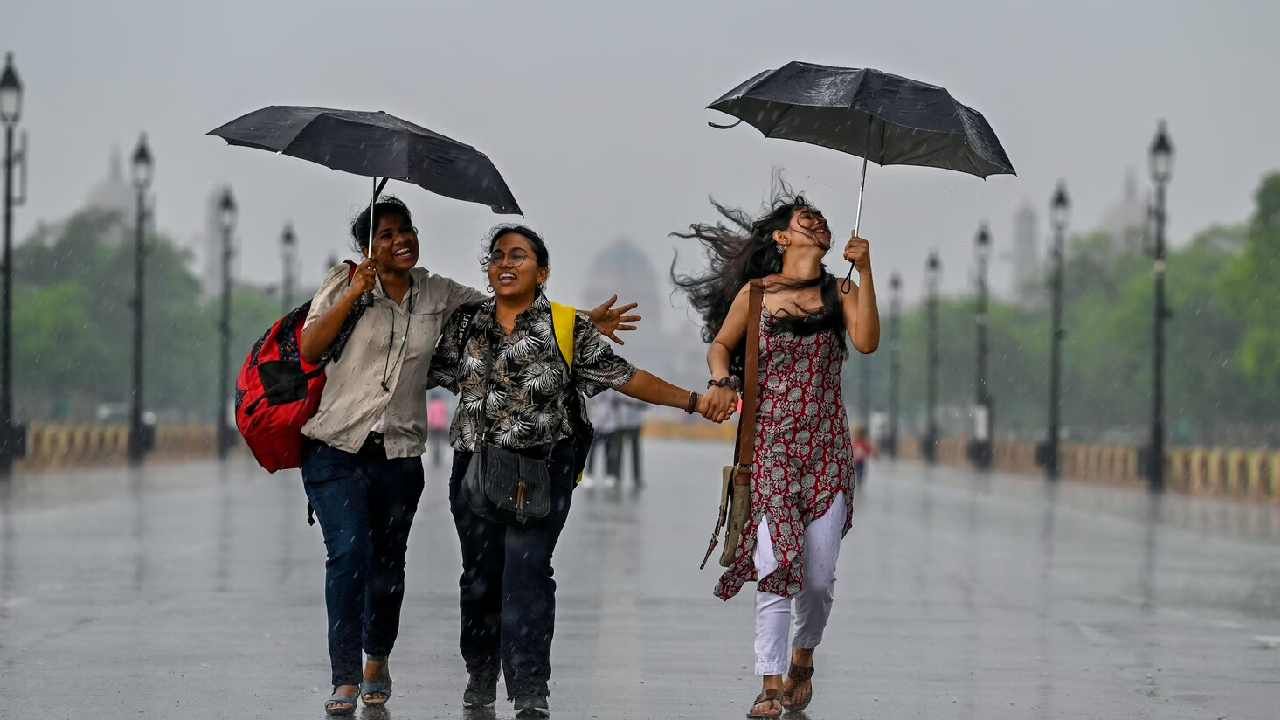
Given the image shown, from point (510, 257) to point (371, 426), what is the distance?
2.49 feet

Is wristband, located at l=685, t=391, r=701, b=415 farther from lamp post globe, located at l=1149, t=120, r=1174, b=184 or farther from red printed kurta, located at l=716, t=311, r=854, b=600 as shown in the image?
lamp post globe, located at l=1149, t=120, r=1174, b=184

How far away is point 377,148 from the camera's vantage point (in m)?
8.60

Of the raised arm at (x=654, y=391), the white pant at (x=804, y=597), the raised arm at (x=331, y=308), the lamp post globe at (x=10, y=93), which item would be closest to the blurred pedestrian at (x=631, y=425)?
the lamp post globe at (x=10, y=93)

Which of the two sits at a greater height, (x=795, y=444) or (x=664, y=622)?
(x=795, y=444)

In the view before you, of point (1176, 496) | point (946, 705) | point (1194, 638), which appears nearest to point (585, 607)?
point (1194, 638)

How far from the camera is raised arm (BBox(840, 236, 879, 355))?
27.7 ft

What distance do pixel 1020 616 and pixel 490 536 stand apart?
558cm

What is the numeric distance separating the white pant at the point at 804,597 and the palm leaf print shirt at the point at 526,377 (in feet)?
2.70

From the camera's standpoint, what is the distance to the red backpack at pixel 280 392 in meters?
8.35

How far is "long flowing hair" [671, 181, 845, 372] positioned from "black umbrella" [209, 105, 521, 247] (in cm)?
81

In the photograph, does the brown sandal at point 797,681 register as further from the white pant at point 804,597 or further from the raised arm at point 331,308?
the raised arm at point 331,308

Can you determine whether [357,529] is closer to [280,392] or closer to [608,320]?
[280,392]

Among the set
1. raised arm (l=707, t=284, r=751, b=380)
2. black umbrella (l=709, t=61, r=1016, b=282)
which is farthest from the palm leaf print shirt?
black umbrella (l=709, t=61, r=1016, b=282)

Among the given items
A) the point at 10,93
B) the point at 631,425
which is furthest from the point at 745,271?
the point at 10,93
